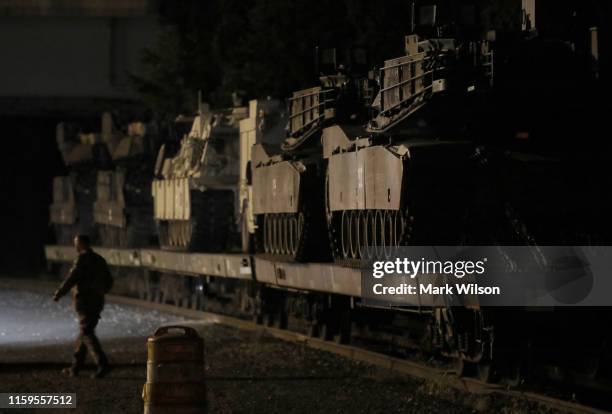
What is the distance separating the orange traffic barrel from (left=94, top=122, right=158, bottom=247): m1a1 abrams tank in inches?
976

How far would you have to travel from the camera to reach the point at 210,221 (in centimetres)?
3073

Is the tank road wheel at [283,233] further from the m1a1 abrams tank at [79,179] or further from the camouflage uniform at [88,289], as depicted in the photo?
the m1a1 abrams tank at [79,179]

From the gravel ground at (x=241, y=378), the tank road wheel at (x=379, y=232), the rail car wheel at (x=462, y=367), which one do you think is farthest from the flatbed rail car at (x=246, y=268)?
the rail car wheel at (x=462, y=367)

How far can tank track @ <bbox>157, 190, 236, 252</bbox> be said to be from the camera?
1202 inches

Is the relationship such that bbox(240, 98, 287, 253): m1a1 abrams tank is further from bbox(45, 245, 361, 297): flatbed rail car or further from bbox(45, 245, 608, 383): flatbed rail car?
bbox(45, 245, 608, 383): flatbed rail car

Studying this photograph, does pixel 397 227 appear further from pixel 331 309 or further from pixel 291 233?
pixel 291 233

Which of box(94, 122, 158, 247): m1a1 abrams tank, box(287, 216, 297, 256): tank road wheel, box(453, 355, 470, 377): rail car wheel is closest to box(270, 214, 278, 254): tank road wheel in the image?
box(287, 216, 297, 256): tank road wheel

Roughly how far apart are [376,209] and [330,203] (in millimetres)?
1969

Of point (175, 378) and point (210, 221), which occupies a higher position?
point (210, 221)

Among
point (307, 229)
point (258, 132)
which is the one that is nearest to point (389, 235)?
point (307, 229)

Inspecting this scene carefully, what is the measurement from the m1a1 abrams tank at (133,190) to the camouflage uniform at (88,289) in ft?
62.1

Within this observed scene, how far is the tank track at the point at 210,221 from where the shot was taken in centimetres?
3053

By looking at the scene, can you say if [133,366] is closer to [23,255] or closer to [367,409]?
[367,409]

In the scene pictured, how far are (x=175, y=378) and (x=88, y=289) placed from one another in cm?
586
